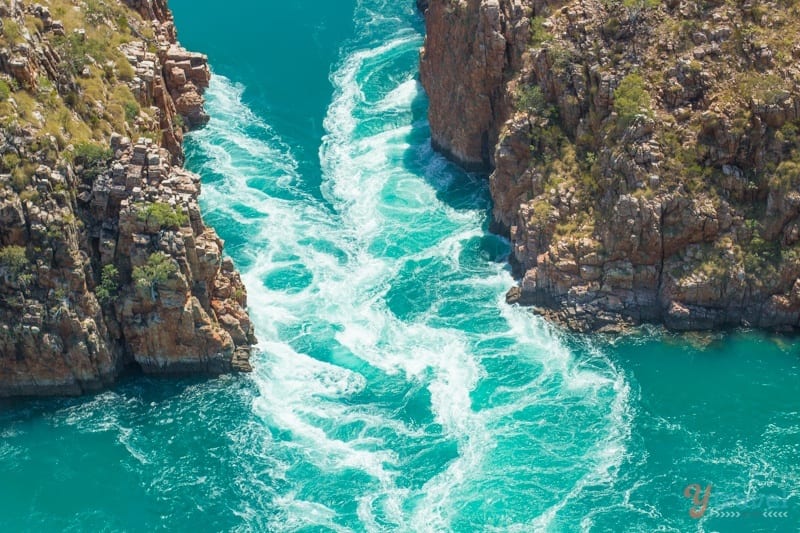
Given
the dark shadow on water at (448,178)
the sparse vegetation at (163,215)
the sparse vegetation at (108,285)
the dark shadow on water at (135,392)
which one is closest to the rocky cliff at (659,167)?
the dark shadow on water at (448,178)

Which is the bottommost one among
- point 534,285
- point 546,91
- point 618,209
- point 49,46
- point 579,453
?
point 579,453

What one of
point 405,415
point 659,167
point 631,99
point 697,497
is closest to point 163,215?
point 405,415

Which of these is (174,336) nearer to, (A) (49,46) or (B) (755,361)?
(A) (49,46)

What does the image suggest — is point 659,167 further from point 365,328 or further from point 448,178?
point 365,328

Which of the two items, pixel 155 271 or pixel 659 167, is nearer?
pixel 155 271

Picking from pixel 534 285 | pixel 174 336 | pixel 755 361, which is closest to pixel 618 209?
pixel 534 285

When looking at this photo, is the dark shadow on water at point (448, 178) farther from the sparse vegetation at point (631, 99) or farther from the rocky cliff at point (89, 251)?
the rocky cliff at point (89, 251)
